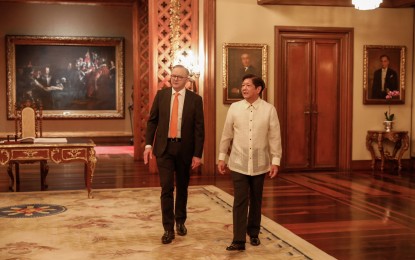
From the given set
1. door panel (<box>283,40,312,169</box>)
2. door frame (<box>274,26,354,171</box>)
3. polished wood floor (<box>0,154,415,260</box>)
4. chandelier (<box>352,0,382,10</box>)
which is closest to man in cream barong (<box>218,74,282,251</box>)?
polished wood floor (<box>0,154,415,260</box>)

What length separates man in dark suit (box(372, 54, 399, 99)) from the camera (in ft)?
30.5

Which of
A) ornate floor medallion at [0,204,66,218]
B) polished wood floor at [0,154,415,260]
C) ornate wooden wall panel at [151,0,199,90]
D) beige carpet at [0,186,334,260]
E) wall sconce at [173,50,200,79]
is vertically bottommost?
polished wood floor at [0,154,415,260]

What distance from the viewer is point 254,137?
4172 millimetres

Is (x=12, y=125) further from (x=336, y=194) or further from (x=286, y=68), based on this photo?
(x=336, y=194)

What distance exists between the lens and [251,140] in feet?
13.7

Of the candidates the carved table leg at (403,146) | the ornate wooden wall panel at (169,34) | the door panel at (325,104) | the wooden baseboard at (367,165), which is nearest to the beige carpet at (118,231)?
the ornate wooden wall panel at (169,34)

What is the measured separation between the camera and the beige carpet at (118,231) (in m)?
4.12

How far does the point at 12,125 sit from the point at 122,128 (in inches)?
113

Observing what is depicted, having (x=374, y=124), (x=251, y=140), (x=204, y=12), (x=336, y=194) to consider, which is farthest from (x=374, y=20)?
(x=251, y=140)

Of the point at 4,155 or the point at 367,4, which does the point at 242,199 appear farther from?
the point at 367,4

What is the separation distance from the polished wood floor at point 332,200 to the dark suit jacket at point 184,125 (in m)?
1.29

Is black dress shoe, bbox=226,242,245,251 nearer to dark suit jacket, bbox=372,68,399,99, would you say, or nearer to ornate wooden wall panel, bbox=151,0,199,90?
ornate wooden wall panel, bbox=151,0,199,90

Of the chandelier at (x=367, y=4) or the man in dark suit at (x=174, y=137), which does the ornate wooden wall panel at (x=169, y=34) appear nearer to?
the chandelier at (x=367, y=4)

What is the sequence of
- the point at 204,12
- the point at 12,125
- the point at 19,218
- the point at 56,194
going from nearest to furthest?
1. the point at 19,218
2. the point at 56,194
3. the point at 204,12
4. the point at 12,125
